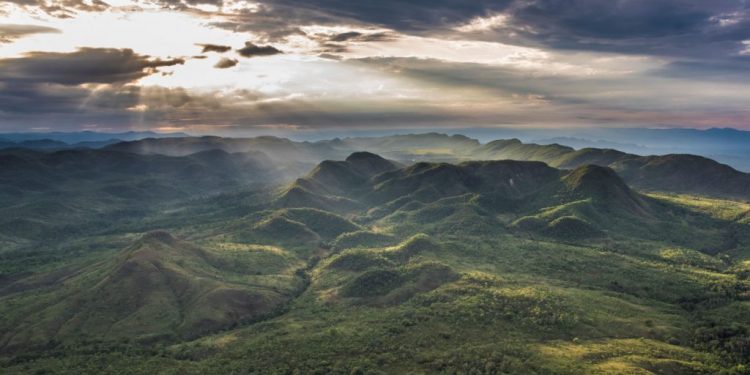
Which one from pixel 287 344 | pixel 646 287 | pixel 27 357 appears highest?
pixel 646 287

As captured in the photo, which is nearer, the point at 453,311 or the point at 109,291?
the point at 453,311

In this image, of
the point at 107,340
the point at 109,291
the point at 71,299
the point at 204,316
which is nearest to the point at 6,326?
the point at 71,299

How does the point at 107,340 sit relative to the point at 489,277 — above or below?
below

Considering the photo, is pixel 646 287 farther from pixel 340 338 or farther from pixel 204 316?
pixel 204 316

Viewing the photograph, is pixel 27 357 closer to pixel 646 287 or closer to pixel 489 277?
pixel 489 277

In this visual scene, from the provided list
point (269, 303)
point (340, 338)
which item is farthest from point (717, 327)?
point (269, 303)

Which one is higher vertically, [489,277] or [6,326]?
[489,277]

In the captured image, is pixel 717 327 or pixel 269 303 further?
pixel 269 303

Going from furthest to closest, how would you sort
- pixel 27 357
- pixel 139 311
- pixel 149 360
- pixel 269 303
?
pixel 269 303 → pixel 139 311 → pixel 27 357 → pixel 149 360

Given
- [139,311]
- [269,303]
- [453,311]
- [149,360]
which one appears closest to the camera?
[149,360]
